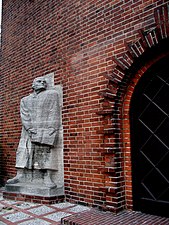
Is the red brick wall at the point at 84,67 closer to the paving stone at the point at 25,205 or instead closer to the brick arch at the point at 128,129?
the brick arch at the point at 128,129

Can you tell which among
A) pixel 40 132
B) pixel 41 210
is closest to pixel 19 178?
pixel 40 132

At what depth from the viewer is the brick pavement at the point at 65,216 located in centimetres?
338

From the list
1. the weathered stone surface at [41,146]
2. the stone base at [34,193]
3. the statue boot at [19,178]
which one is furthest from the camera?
the statue boot at [19,178]

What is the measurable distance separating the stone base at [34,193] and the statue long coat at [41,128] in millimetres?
422

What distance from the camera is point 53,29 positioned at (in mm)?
5621

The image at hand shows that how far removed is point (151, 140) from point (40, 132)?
2.34m

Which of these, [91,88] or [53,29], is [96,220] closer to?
[91,88]

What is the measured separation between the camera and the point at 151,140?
383 cm

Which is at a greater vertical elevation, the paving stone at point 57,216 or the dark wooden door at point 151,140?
the dark wooden door at point 151,140

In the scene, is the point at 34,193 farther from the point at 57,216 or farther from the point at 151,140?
the point at 151,140

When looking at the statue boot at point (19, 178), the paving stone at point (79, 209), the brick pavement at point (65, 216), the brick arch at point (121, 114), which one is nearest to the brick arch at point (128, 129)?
the brick arch at point (121, 114)

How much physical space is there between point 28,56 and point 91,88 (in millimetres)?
2665

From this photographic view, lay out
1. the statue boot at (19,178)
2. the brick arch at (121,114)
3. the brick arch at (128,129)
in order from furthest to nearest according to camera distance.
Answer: the statue boot at (19,178) → the brick arch at (128,129) → the brick arch at (121,114)

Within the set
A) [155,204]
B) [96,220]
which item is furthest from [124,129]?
[96,220]
